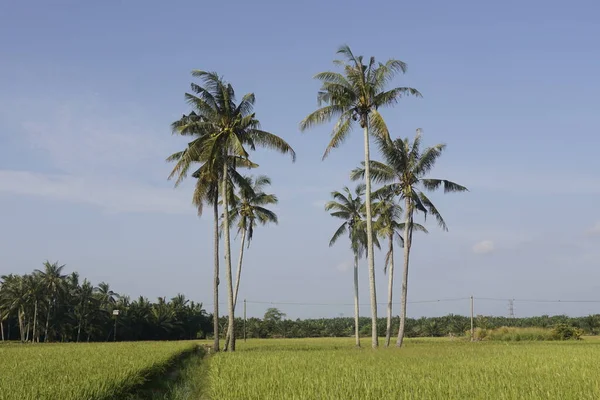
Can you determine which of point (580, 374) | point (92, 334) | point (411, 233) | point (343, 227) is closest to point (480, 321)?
point (343, 227)

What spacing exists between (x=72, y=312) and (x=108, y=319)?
460cm

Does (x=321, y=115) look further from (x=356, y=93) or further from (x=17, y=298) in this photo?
(x=17, y=298)

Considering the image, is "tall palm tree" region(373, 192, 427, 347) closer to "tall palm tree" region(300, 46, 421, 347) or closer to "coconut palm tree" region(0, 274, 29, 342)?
"tall palm tree" region(300, 46, 421, 347)

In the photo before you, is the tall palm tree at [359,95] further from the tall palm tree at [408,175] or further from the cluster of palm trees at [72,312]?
the cluster of palm trees at [72,312]

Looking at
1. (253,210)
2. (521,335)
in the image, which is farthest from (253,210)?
(521,335)

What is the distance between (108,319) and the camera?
71125mm

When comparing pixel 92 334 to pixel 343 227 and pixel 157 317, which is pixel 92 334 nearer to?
pixel 157 317

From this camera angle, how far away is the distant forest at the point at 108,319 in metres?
68.2

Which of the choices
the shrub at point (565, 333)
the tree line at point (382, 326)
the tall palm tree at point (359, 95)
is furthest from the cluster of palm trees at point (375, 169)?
the tree line at point (382, 326)

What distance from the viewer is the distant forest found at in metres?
68.2

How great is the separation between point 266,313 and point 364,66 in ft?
→ 282

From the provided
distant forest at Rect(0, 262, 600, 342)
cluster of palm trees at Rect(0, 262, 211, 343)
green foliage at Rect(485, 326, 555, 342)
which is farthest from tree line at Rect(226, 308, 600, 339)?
green foliage at Rect(485, 326, 555, 342)

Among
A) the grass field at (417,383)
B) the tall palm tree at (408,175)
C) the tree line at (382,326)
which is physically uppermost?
the tall palm tree at (408,175)

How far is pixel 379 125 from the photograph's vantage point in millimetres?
27219
